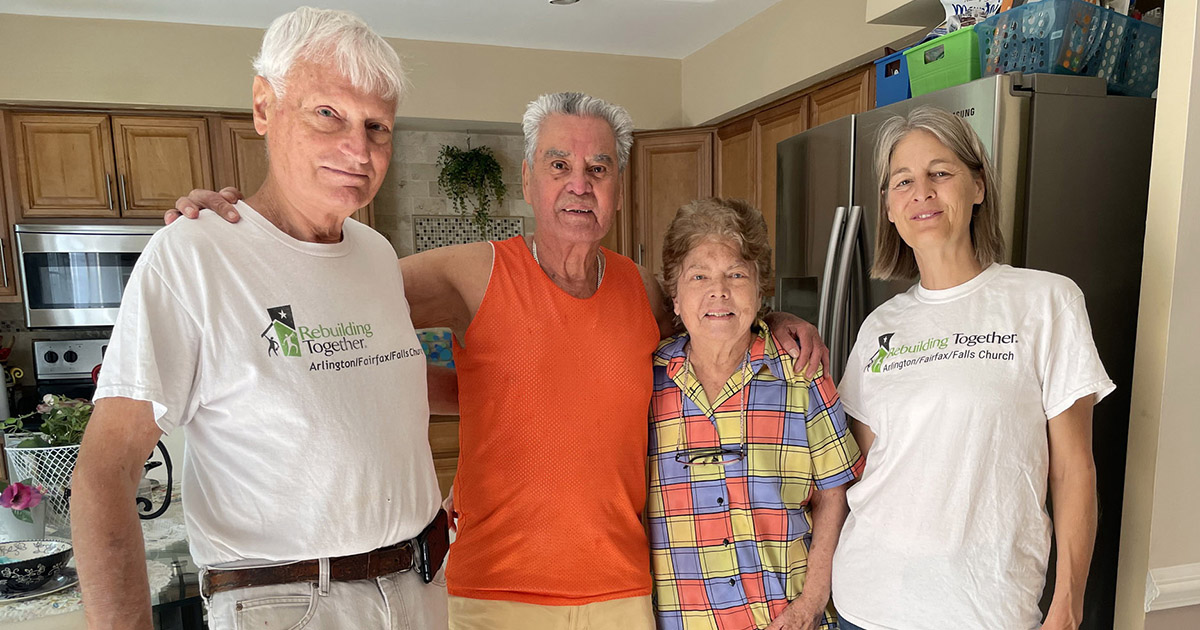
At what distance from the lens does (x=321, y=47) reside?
3.30ft

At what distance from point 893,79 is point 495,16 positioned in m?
2.18

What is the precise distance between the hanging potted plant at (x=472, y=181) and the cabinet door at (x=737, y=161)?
1.39 m

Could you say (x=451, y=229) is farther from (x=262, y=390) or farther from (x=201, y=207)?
(x=262, y=390)

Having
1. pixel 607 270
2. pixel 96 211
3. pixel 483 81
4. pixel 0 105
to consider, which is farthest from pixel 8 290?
pixel 607 270

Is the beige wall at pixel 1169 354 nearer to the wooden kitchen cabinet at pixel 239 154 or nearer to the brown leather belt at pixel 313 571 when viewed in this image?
the brown leather belt at pixel 313 571

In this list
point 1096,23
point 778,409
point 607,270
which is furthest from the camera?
point 1096,23

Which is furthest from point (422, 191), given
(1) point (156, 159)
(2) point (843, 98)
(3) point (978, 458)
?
(3) point (978, 458)

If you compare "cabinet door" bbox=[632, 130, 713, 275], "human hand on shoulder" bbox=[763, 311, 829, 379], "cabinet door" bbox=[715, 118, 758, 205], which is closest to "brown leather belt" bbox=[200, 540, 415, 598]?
"human hand on shoulder" bbox=[763, 311, 829, 379]

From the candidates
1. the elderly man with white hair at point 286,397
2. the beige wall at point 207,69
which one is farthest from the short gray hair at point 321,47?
the beige wall at point 207,69

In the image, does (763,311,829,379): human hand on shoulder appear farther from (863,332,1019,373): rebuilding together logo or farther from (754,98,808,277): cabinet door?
(754,98,808,277): cabinet door

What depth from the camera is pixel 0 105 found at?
3.45 metres

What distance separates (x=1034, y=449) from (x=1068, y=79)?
90 cm

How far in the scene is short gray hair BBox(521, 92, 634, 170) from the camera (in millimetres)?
1411

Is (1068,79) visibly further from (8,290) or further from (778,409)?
(8,290)
